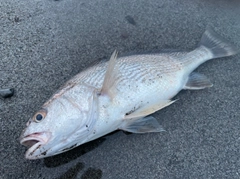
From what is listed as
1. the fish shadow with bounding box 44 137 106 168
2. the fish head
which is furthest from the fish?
the fish shadow with bounding box 44 137 106 168

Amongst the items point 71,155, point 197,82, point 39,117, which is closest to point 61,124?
point 39,117

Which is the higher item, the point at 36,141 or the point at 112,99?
the point at 112,99

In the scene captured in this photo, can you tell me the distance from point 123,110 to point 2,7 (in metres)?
1.95

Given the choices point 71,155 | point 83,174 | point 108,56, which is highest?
point 108,56

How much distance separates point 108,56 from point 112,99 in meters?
0.80

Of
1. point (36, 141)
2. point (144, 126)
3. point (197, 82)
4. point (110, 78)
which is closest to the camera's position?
point (36, 141)

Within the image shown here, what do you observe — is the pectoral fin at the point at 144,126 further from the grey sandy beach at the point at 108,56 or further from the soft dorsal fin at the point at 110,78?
the soft dorsal fin at the point at 110,78

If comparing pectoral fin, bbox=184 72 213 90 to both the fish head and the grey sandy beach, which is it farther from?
the fish head

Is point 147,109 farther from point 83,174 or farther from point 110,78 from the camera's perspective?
point 83,174

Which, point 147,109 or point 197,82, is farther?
point 197,82

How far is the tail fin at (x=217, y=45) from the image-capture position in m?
2.71

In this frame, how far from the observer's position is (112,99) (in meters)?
2.04

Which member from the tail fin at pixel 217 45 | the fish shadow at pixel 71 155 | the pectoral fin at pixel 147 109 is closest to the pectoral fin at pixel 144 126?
the pectoral fin at pixel 147 109

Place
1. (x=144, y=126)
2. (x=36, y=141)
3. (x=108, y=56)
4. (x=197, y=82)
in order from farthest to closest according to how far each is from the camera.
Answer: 1. (x=108, y=56)
2. (x=197, y=82)
3. (x=144, y=126)
4. (x=36, y=141)
